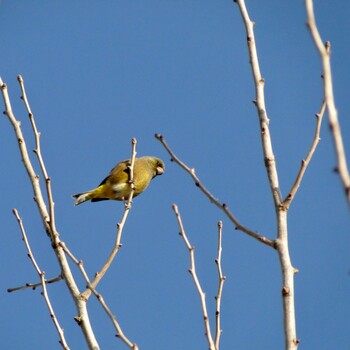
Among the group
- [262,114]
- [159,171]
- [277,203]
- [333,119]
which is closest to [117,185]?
[159,171]

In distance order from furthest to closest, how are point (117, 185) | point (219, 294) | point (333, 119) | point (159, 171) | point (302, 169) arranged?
point (159, 171) < point (117, 185) < point (219, 294) < point (302, 169) < point (333, 119)

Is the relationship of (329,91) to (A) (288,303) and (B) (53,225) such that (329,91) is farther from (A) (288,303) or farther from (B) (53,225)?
(B) (53,225)

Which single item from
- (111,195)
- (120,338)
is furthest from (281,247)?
(111,195)

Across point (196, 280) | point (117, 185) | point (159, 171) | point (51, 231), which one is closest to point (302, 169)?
point (196, 280)

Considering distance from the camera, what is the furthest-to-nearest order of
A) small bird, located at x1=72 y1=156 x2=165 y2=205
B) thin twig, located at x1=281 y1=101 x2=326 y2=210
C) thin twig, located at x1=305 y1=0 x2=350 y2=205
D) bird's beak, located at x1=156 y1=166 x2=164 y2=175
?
bird's beak, located at x1=156 y1=166 x2=164 y2=175, small bird, located at x1=72 y1=156 x2=165 y2=205, thin twig, located at x1=281 y1=101 x2=326 y2=210, thin twig, located at x1=305 y1=0 x2=350 y2=205

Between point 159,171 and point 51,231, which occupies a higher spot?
point 159,171

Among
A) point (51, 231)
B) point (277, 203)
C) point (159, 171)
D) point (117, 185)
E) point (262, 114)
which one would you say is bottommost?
point (277, 203)

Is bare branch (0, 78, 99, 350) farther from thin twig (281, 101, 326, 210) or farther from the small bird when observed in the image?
the small bird

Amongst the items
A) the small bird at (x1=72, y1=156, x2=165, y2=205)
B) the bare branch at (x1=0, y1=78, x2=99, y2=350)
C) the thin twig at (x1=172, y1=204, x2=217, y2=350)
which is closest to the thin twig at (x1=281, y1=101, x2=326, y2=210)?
the thin twig at (x1=172, y1=204, x2=217, y2=350)

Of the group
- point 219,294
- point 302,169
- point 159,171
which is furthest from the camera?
point 159,171

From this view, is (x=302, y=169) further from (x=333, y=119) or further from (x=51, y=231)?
(x=51, y=231)

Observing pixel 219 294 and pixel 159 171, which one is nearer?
pixel 219 294

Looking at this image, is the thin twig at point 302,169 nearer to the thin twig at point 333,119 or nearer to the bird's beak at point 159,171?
the thin twig at point 333,119

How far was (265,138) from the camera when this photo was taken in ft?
10.2
